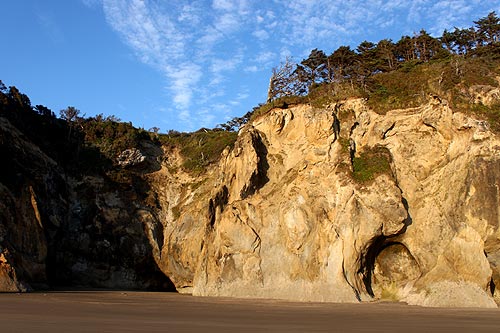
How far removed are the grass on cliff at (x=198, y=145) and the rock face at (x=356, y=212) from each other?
10.6m

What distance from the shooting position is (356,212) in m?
22.5

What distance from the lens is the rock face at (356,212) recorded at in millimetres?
19812

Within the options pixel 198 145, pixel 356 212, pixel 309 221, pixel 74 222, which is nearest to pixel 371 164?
pixel 356 212

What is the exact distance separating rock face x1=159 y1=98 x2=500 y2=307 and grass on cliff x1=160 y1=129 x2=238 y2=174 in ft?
34.9

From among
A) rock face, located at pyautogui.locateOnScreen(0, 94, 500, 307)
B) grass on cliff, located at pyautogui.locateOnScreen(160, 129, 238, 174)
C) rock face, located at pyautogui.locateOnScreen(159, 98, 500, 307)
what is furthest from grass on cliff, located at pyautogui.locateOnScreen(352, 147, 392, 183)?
grass on cliff, located at pyautogui.locateOnScreen(160, 129, 238, 174)

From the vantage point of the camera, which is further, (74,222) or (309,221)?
(74,222)

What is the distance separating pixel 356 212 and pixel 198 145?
78.1ft

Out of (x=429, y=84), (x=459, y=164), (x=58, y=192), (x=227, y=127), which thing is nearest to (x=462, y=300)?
(x=459, y=164)

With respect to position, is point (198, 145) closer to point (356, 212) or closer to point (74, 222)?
point (74, 222)

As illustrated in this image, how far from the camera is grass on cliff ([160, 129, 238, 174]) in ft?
132

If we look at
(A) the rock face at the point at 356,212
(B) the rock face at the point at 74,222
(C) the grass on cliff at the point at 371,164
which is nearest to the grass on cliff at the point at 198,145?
(B) the rock face at the point at 74,222

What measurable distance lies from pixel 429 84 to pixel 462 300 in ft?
44.1

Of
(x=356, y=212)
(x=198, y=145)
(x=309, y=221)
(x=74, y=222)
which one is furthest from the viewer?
(x=198, y=145)

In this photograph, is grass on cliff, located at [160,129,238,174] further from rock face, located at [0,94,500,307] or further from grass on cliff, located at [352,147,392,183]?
grass on cliff, located at [352,147,392,183]
